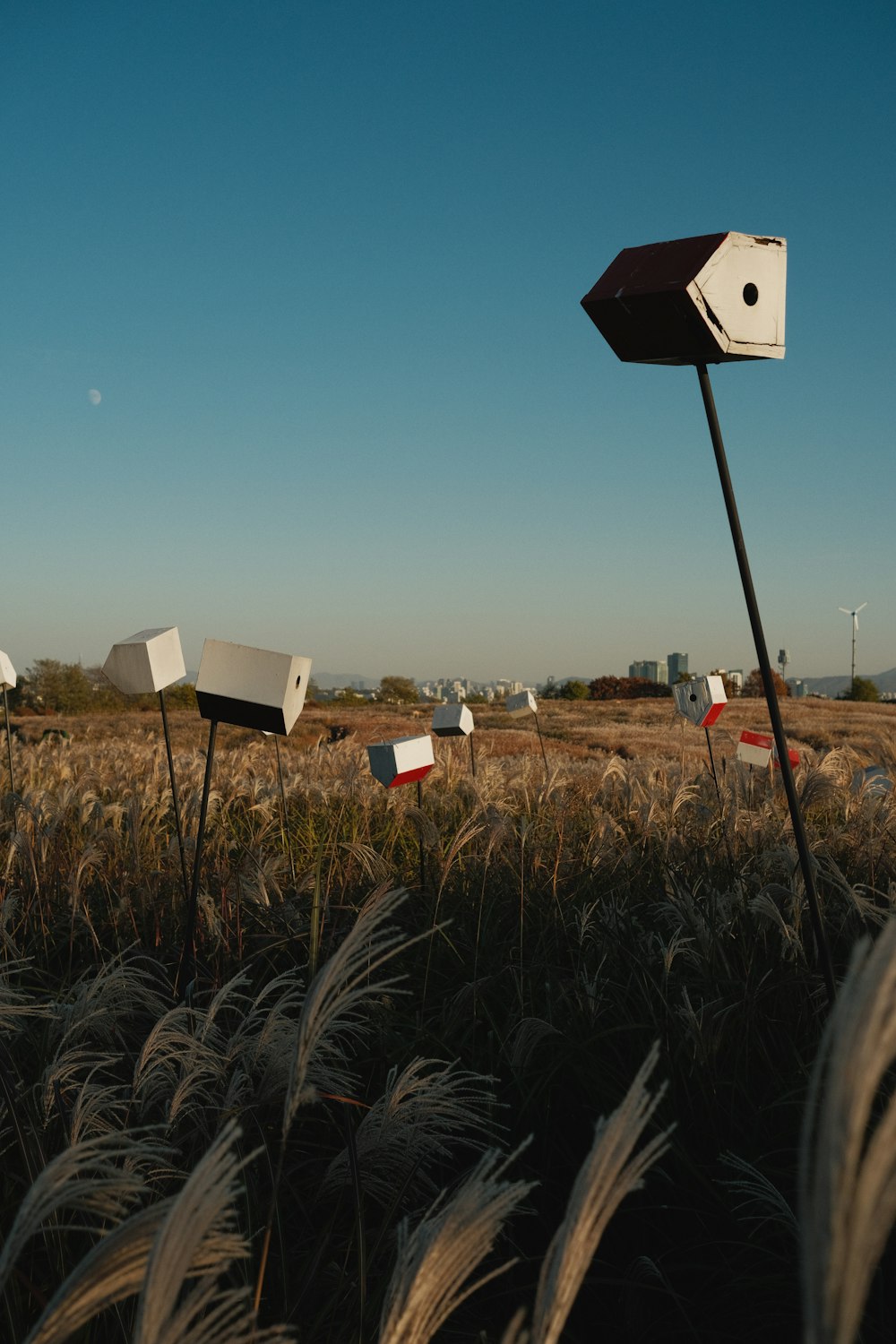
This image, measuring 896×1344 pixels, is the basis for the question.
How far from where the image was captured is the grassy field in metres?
0.85

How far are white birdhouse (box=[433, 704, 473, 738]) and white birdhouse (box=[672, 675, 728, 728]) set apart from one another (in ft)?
5.76

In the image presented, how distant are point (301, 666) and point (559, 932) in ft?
5.46

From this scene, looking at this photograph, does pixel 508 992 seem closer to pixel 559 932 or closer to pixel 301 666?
pixel 559 932

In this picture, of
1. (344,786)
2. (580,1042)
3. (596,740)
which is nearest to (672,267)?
(580,1042)

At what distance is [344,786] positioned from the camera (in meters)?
7.34

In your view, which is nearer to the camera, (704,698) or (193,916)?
(193,916)

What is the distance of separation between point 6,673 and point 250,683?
18.7 ft

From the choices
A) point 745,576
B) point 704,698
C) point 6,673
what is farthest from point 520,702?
point 745,576

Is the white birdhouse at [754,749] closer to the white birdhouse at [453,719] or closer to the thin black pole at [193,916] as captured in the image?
the white birdhouse at [453,719]

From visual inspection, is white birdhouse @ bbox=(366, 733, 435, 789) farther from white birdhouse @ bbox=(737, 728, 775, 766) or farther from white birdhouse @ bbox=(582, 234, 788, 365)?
white birdhouse @ bbox=(737, 728, 775, 766)

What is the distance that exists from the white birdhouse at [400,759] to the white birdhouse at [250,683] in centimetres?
115

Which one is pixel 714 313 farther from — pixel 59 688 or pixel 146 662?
pixel 59 688

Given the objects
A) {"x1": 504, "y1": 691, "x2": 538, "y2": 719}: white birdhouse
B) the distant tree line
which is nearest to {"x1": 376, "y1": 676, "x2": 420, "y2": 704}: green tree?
the distant tree line

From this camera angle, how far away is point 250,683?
3.40 metres
